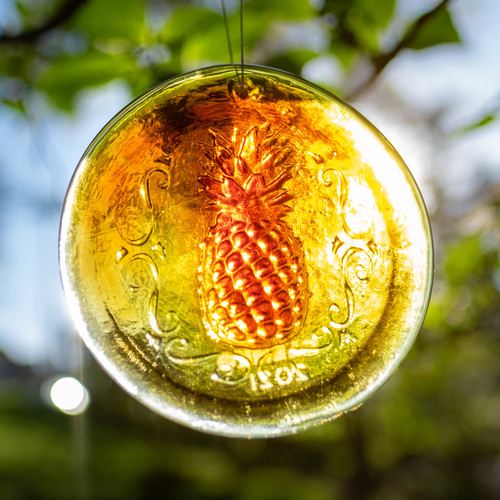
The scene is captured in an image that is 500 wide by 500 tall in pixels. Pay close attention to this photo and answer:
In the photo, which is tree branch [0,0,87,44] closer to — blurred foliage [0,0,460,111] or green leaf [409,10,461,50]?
blurred foliage [0,0,460,111]

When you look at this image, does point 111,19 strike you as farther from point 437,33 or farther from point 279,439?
point 279,439

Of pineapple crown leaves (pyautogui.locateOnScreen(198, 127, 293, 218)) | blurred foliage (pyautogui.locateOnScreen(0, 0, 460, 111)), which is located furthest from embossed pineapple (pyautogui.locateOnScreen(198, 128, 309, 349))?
blurred foliage (pyautogui.locateOnScreen(0, 0, 460, 111))

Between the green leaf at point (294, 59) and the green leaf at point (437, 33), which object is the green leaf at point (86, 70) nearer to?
the green leaf at point (294, 59)

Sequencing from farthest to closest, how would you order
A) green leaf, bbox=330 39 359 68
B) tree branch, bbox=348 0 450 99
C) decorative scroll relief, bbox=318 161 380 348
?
green leaf, bbox=330 39 359 68 < tree branch, bbox=348 0 450 99 < decorative scroll relief, bbox=318 161 380 348

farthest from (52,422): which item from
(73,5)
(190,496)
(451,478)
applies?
(73,5)

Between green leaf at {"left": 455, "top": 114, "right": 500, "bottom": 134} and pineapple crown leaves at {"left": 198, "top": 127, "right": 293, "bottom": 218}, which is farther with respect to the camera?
green leaf at {"left": 455, "top": 114, "right": 500, "bottom": 134}

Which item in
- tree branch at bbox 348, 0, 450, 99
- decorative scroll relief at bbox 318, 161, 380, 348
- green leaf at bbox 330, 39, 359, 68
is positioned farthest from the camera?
green leaf at bbox 330, 39, 359, 68

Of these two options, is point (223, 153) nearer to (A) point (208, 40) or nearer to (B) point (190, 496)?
(A) point (208, 40)
